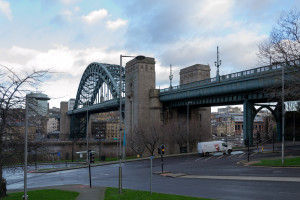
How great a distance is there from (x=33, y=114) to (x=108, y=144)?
10085 centimetres

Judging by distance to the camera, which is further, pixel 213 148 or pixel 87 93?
pixel 87 93

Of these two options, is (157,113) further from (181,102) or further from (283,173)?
(283,173)

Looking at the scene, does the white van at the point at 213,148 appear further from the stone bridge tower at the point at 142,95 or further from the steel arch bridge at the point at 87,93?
the steel arch bridge at the point at 87,93

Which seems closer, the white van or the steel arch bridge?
the white van

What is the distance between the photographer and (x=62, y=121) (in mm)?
142250

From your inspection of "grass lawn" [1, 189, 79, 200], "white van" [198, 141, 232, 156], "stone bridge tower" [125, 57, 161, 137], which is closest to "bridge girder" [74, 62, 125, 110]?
"stone bridge tower" [125, 57, 161, 137]

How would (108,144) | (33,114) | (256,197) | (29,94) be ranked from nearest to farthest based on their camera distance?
(256,197) < (29,94) < (33,114) < (108,144)

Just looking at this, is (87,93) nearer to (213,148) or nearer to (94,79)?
(94,79)

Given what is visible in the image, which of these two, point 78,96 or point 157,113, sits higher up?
point 78,96

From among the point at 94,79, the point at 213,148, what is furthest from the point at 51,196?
the point at 94,79

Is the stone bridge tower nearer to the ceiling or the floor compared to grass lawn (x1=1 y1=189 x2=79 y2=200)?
nearer to the ceiling

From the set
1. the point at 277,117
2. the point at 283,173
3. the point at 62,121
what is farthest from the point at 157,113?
the point at 62,121

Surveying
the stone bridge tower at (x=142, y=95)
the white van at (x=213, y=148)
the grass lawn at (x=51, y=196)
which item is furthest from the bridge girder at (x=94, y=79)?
the grass lawn at (x=51, y=196)

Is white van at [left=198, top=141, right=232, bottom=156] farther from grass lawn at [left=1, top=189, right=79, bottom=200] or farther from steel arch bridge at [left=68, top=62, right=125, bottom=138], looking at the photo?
steel arch bridge at [left=68, top=62, right=125, bottom=138]
